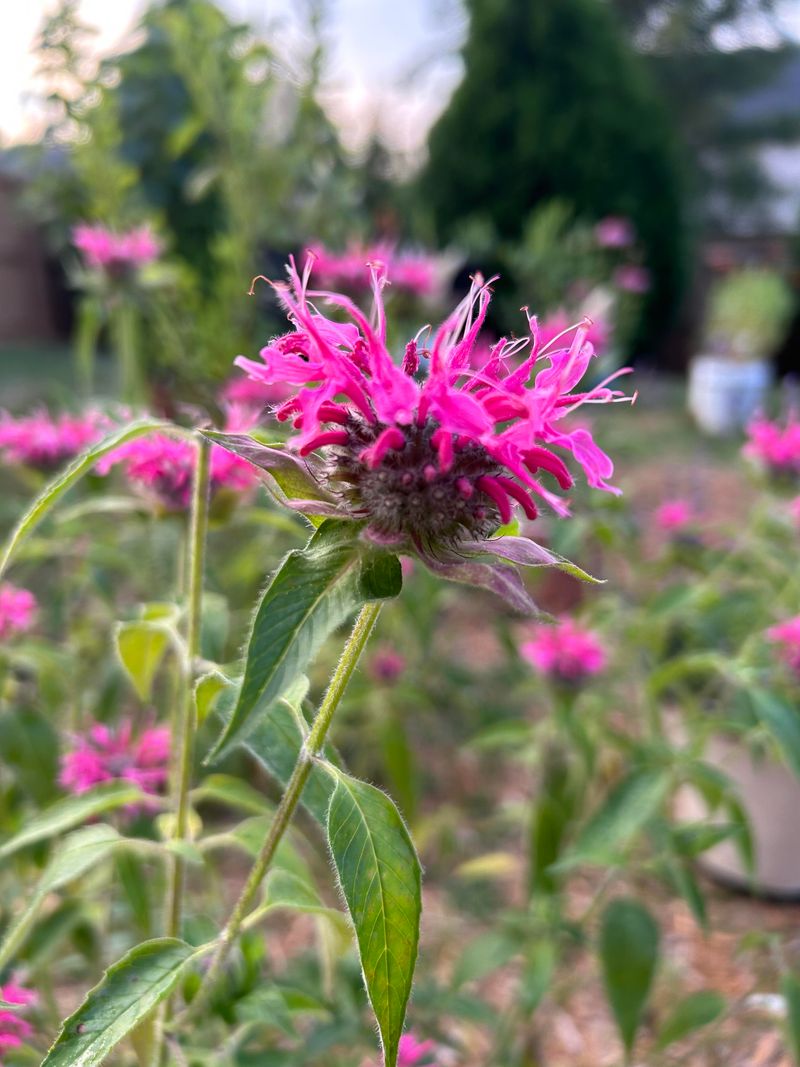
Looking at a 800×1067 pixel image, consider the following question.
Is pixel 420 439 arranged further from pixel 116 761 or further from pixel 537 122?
pixel 537 122

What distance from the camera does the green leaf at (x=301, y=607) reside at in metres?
0.33

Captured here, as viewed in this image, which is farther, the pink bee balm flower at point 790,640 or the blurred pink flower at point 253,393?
the blurred pink flower at point 253,393

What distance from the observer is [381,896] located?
0.38 m

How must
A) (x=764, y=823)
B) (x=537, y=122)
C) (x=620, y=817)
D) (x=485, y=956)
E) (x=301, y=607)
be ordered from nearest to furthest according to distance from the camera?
(x=301, y=607), (x=620, y=817), (x=485, y=956), (x=764, y=823), (x=537, y=122)

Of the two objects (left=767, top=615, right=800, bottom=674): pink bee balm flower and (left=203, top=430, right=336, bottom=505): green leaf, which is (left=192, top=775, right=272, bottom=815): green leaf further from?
(left=767, top=615, right=800, bottom=674): pink bee balm flower

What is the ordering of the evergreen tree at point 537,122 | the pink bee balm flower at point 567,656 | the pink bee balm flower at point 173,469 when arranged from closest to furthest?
1. the pink bee balm flower at point 173,469
2. the pink bee balm flower at point 567,656
3. the evergreen tree at point 537,122

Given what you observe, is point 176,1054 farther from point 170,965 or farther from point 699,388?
point 699,388

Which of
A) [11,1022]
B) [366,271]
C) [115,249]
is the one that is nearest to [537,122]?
[366,271]

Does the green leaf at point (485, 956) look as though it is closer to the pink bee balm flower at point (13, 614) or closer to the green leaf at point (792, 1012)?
the green leaf at point (792, 1012)

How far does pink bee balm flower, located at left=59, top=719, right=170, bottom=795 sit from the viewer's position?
796 millimetres

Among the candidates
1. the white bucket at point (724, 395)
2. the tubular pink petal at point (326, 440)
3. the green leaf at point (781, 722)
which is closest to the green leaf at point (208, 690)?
the tubular pink petal at point (326, 440)

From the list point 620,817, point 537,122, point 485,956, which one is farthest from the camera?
point 537,122

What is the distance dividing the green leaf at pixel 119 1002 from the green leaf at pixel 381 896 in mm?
101

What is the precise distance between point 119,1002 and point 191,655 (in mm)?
189
